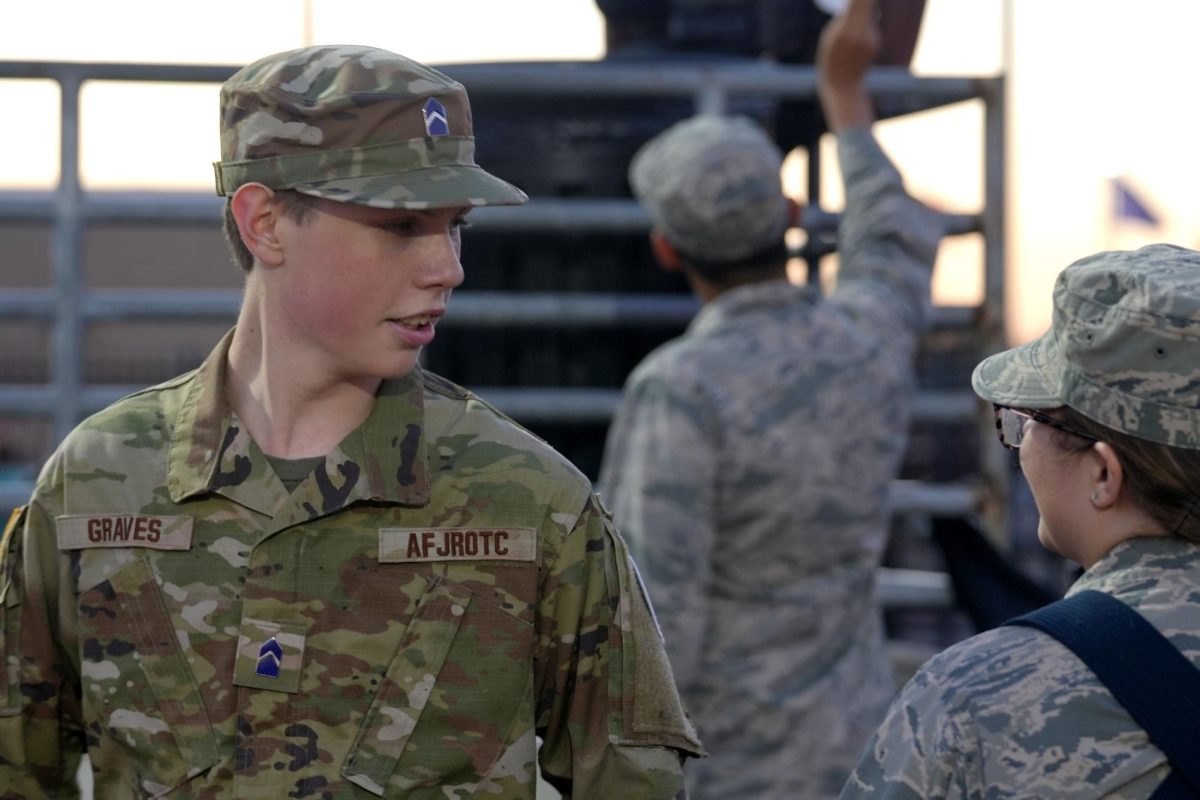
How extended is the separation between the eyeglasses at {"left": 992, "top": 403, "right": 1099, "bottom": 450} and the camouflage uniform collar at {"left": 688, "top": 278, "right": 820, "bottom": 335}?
163 centimetres

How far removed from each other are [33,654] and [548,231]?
2.16 m

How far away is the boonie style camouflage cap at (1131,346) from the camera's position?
6.83ft

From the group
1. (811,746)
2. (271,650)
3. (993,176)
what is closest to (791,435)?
(811,746)

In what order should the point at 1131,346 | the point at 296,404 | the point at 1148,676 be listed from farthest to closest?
the point at 296,404
the point at 1131,346
the point at 1148,676

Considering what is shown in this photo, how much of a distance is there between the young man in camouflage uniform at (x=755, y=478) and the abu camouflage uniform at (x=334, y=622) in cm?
131

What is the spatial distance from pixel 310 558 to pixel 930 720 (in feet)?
2.76

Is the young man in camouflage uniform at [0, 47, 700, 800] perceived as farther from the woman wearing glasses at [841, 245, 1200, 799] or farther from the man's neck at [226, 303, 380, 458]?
the woman wearing glasses at [841, 245, 1200, 799]

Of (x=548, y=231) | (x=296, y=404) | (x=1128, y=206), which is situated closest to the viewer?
(x=296, y=404)

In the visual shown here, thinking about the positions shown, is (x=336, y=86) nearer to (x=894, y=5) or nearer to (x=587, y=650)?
(x=587, y=650)

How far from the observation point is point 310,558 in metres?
2.42

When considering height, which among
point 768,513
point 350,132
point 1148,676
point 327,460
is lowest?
point 768,513

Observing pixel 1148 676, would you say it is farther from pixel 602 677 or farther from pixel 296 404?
pixel 296 404

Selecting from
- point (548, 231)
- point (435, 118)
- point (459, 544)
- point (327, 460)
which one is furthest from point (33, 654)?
point (548, 231)

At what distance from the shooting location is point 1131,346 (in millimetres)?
2102
